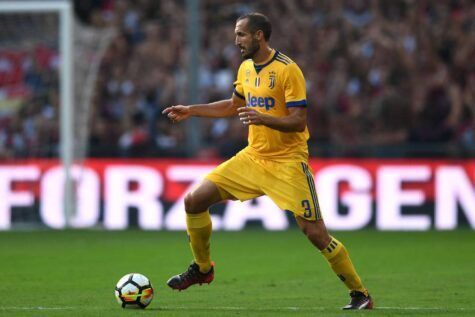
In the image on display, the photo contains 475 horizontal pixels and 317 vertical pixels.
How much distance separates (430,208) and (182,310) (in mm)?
10491

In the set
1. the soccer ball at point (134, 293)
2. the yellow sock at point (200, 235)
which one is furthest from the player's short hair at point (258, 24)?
the soccer ball at point (134, 293)

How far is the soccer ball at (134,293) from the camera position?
8.79 metres

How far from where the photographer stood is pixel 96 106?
21.6 m

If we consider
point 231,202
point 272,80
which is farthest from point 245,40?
point 231,202

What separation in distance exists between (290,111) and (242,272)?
364 centimetres

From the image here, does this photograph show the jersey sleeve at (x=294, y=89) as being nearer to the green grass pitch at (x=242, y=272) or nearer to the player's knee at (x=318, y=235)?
the player's knee at (x=318, y=235)

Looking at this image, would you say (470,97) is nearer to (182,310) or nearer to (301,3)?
(301,3)

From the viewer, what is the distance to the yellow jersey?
902 cm

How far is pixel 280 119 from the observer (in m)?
8.76

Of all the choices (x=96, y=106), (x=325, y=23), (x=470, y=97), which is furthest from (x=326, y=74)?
(x=96, y=106)

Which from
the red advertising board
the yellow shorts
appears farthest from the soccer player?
the red advertising board

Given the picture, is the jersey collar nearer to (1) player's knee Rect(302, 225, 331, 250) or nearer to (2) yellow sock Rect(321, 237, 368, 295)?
(1) player's knee Rect(302, 225, 331, 250)

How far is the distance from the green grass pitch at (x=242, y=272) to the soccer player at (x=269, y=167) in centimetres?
38

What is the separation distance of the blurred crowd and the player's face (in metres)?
10.1
